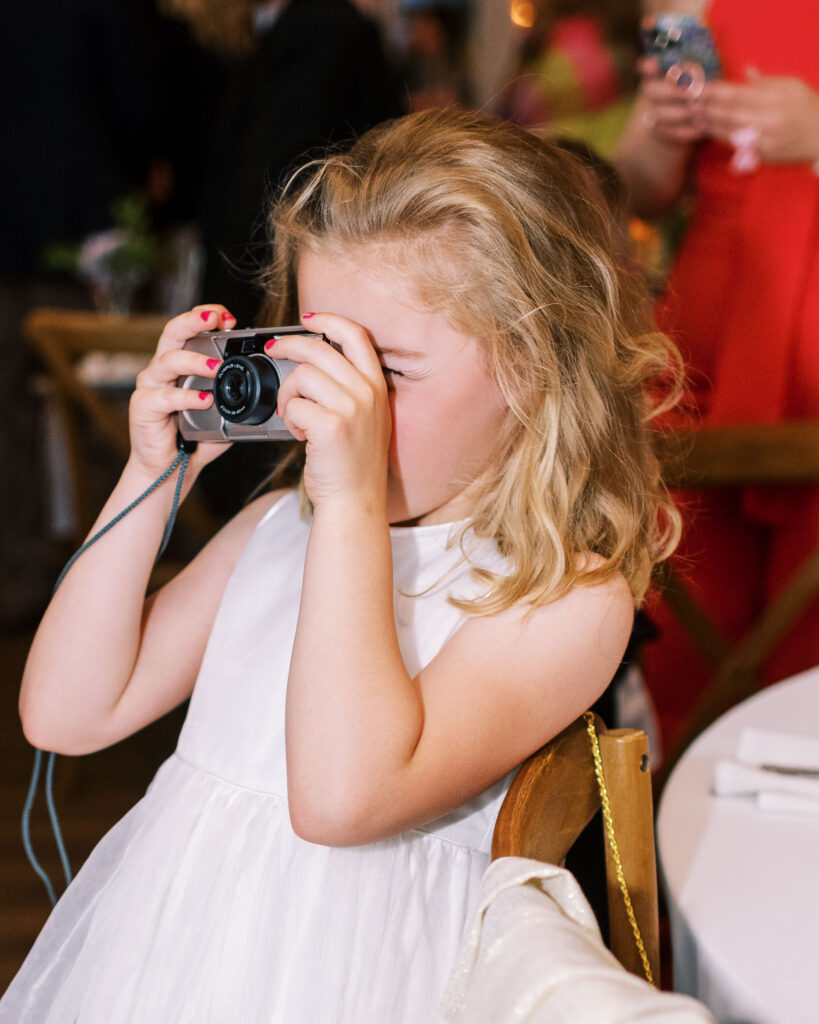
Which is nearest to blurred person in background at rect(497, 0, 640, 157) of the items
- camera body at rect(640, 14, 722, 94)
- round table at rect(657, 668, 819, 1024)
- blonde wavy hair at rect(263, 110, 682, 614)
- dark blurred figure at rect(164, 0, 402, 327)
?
dark blurred figure at rect(164, 0, 402, 327)

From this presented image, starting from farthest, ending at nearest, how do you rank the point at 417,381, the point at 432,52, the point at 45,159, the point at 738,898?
the point at 432,52, the point at 45,159, the point at 417,381, the point at 738,898

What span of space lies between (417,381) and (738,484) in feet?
2.73

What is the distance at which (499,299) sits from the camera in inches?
37.1

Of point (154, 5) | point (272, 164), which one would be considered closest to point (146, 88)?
point (154, 5)

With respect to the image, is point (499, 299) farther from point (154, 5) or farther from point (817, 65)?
point (154, 5)

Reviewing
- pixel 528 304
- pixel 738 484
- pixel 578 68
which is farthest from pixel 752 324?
pixel 578 68

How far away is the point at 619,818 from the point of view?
2.45ft

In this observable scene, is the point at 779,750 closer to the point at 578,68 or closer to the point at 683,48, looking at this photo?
the point at 683,48

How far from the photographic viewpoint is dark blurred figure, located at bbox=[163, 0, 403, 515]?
1.71 m

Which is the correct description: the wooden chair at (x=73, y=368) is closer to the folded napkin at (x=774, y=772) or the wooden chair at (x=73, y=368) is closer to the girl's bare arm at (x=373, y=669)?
the girl's bare arm at (x=373, y=669)

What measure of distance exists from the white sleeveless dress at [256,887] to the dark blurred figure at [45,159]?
2.55 m

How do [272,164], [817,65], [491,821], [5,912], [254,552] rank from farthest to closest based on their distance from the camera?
[5,912] < [272,164] < [817,65] < [254,552] < [491,821]

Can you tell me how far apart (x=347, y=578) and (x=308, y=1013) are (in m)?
0.33

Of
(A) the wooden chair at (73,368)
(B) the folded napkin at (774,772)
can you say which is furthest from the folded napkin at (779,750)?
(A) the wooden chair at (73,368)
